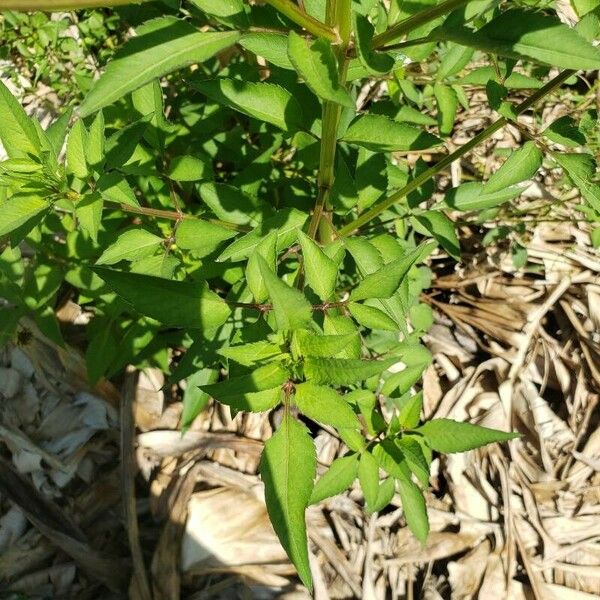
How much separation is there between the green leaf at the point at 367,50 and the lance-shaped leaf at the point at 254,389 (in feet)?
2.18

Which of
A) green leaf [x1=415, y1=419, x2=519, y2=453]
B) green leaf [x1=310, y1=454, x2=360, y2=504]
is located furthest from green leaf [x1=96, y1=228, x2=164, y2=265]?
green leaf [x1=415, y1=419, x2=519, y2=453]

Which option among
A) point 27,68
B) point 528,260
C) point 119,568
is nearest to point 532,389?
point 528,260

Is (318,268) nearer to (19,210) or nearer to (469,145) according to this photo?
(469,145)

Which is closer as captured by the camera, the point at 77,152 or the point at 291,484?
the point at 291,484

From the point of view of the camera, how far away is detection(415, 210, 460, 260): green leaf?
205 cm

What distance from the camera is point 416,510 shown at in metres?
1.81

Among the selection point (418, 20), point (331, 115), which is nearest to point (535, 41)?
point (418, 20)

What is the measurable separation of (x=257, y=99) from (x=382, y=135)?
34cm

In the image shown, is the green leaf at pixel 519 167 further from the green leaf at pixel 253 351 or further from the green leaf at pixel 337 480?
the green leaf at pixel 337 480

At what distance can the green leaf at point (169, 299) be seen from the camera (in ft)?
4.38

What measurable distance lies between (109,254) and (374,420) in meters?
0.94

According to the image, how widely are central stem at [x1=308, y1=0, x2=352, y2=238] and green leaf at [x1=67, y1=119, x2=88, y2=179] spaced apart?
0.61 m

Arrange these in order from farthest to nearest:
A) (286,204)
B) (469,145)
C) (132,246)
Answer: (286,204), (132,246), (469,145)

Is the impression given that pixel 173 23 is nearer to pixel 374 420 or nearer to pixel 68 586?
pixel 374 420
